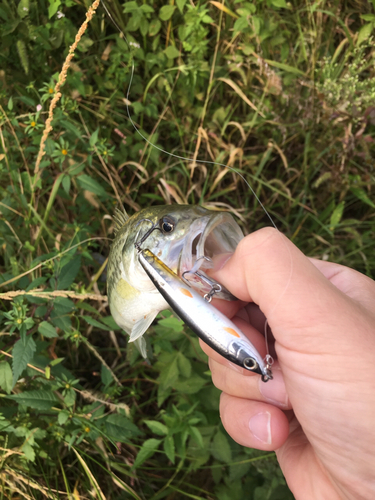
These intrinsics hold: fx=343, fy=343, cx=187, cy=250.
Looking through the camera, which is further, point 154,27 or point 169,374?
point 154,27

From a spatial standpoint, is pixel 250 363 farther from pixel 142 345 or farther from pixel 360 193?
pixel 360 193

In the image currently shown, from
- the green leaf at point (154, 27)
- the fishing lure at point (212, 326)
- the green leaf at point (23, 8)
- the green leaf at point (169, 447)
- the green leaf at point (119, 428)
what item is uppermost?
the green leaf at point (23, 8)

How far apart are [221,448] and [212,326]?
151cm

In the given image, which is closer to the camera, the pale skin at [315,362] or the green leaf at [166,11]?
the pale skin at [315,362]

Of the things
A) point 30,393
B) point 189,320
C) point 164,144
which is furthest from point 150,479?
point 164,144

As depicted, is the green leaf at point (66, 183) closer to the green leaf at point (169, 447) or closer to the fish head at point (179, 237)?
the fish head at point (179, 237)

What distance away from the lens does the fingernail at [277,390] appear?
168 cm

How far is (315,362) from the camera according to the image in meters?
1.35

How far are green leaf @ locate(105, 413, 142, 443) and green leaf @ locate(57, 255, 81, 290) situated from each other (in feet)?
2.95

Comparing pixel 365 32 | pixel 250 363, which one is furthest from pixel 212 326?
pixel 365 32

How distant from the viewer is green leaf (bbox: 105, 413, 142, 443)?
85.2 inches

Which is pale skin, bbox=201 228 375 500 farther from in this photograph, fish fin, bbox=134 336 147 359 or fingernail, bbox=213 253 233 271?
fish fin, bbox=134 336 147 359

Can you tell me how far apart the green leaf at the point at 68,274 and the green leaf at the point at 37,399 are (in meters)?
0.65

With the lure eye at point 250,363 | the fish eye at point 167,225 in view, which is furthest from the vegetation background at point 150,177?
the lure eye at point 250,363
